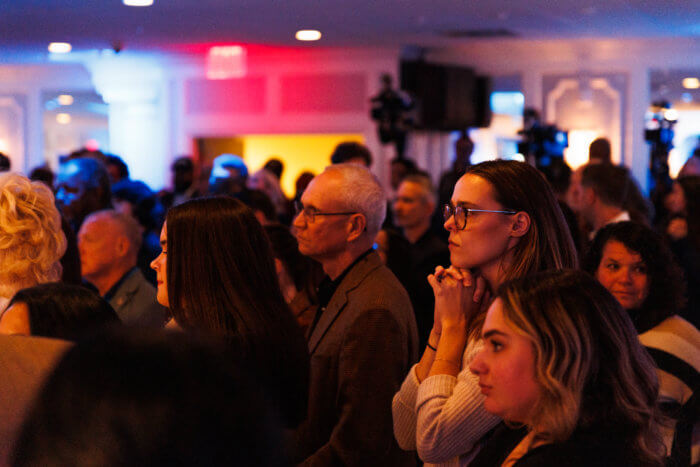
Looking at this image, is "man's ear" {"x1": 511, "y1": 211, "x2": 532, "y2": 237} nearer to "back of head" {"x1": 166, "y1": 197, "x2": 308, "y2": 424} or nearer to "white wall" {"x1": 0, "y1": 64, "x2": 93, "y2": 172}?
"back of head" {"x1": 166, "y1": 197, "x2": 308, "y2": 424}

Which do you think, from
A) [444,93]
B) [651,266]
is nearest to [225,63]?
[444,93]

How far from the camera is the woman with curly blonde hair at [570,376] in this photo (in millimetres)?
1427

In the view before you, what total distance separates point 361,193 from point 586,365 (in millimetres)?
1286

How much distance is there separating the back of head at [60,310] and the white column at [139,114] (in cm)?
905

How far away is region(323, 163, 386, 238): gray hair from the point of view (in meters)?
2.62

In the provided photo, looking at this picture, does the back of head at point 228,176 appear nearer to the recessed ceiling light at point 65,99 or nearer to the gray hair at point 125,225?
the gray hair at point 125,225

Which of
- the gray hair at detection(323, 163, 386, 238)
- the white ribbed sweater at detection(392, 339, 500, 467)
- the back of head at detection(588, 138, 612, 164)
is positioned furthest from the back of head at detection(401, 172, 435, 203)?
the white ribbed sweater at detection(392, 339, 500, 467)

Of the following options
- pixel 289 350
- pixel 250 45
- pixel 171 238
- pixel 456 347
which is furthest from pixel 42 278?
pixel 250 45

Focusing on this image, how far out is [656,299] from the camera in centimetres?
266

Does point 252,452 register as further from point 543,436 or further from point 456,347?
point 456,347

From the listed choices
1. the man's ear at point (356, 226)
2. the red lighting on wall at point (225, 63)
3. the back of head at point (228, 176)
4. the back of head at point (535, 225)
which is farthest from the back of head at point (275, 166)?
the back of head at point (535, 225)

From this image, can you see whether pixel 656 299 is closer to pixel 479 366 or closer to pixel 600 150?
pixel 479 366

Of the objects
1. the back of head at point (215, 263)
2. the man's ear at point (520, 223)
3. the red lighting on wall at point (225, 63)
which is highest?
the red lighting on wall at point (225, 63)

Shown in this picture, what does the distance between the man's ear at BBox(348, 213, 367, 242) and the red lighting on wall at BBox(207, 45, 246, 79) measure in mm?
7526
